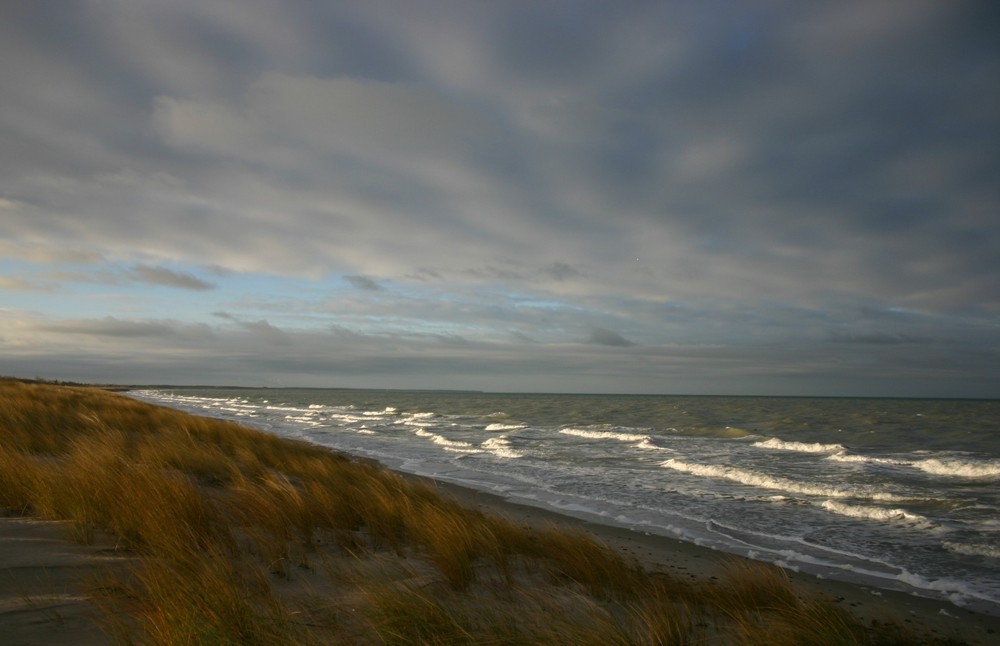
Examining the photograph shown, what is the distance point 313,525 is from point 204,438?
10.5 m

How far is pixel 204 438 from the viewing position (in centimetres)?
1565

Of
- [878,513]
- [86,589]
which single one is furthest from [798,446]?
[86,589]

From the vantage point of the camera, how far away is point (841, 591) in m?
7.53

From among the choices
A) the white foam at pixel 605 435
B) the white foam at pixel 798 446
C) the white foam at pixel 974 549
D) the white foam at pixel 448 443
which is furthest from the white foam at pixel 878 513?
the white foam at pixel 605 435

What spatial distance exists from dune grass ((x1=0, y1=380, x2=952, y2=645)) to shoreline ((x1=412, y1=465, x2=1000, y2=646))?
0.78m

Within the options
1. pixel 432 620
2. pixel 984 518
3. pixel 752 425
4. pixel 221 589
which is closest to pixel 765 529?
pixel 984 518

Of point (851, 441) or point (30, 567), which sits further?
point (851, 441)

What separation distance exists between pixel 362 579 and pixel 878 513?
1179 centimetres

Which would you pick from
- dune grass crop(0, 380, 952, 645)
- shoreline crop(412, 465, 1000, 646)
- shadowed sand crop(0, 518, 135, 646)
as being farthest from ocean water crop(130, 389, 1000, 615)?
shadowed sand crop(0, 518, 135, 646)

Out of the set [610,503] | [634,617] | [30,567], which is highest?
[30,567]

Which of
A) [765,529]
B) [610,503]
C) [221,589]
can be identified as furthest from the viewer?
[610,503]

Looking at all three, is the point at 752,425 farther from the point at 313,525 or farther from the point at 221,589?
the point at 221,589

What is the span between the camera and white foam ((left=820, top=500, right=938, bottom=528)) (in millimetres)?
11617

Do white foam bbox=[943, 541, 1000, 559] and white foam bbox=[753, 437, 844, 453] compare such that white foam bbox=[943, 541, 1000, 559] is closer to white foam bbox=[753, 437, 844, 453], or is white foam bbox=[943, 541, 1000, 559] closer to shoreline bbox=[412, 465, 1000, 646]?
shoreline bbox=[412, 465, 1000, 646]
